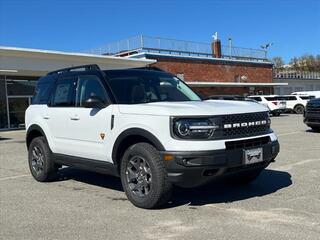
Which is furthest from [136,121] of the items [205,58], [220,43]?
Answer: [220,43]

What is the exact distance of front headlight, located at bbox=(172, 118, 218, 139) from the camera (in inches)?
240

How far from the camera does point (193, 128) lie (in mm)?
6082

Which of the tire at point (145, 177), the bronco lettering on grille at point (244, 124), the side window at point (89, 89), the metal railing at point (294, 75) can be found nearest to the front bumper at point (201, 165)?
the tire at point (145, 177)

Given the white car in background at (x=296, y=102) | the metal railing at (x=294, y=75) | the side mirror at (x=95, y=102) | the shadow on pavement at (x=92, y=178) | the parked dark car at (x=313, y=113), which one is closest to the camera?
the side mirror at (x=95, y=102)

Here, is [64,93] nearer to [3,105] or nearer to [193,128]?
[193,128]

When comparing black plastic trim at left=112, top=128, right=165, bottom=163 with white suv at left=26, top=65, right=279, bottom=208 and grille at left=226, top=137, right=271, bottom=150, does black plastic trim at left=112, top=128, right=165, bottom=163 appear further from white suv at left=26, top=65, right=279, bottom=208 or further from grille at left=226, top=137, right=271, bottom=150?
grille at left=226, top=137, right=271, bottom=150

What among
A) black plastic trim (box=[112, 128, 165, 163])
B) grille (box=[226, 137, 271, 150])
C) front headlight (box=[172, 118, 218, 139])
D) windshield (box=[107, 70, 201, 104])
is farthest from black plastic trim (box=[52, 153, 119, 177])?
grille (box=[226, 137, 271, 150])

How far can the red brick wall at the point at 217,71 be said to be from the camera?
37.9 meters

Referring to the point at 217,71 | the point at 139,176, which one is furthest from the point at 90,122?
the point at 217,71

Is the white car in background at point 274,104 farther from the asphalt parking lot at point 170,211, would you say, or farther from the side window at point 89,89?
the side window at point 89,89

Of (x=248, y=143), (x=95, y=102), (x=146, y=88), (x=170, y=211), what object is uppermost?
(x=146, y=88)

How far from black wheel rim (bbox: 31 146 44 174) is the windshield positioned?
2.43 meters

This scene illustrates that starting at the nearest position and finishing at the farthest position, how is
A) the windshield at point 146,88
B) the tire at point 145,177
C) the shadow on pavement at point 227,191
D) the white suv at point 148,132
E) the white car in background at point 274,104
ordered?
1. the white suv at point 148,132
2. the tire at point 145,177
3. the shadow on pavement at point 227,191
4. the windshield at point 146,88
5. the white car in background at point 274,104

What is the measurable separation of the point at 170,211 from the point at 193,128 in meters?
1.17
